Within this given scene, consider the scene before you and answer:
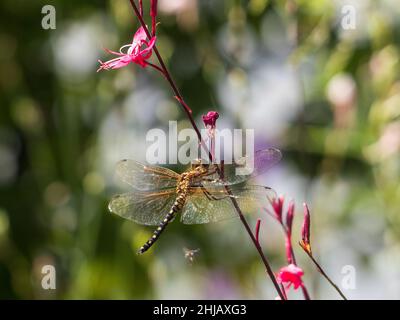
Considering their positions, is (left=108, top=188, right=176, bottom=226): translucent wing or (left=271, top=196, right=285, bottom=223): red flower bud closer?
(left=271, top=196, right=285, bottom=223): red flower bud

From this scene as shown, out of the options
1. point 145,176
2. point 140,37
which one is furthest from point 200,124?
point 140,37

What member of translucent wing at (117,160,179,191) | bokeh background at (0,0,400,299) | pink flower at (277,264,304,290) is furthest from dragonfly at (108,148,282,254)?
bokeh background at (0,0,400,299)

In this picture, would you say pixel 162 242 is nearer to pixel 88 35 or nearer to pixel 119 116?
pixel 119 116

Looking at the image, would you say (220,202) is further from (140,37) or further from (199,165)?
(140,37)

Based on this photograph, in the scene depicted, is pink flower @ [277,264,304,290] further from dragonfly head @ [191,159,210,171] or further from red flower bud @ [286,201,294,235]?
dragonfly head @ [191,159,210,171]

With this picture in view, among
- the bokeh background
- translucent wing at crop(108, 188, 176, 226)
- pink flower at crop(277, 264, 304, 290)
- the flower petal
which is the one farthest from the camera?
the bokeh background

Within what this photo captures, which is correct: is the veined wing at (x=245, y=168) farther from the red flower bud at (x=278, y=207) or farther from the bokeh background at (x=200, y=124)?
the bokeh background at (x=200, y=124)

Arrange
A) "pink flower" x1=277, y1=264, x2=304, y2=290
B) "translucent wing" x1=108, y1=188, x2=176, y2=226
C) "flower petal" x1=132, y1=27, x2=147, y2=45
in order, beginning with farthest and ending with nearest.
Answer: "translucent wing" x1=108, y1=188, x2=176, y2=226
"flower petal" x1=132, y1=27, x2=147, y2=45
"pink flower" x1=277, y1=264, x2=304, y2=290
